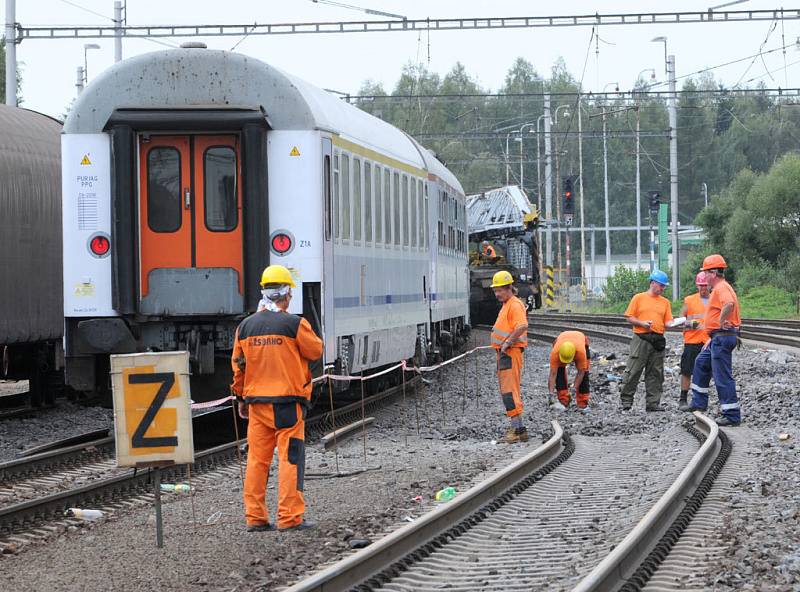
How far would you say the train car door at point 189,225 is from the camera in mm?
12727

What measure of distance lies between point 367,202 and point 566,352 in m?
2.99

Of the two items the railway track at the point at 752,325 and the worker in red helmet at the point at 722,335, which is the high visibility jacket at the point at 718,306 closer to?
the worker in red helmet at the point at 722,335

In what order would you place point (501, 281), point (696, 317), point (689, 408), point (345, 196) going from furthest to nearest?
point (696, 317) → point (689, 408) → point (345, 196) → point (501, 281)

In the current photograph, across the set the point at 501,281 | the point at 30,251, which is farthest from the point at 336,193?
the point at 30,251

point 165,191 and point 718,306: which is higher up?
point 165,191

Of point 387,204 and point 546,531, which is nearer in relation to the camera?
point 546,531

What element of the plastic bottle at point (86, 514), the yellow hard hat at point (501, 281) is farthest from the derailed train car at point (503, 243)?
the plastic bottle at point (86, 514)

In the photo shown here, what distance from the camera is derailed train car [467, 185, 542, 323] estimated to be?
36188 millimetres

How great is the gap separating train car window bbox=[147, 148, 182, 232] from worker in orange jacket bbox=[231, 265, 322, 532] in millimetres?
4604

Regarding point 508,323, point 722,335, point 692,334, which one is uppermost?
point 508,323

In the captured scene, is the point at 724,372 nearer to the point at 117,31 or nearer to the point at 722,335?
the point at 722,335

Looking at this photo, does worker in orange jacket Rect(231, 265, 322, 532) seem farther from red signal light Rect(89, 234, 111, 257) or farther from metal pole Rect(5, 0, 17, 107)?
metal pole Rect(5, 0, 17, 107)

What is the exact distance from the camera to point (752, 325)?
36.2m

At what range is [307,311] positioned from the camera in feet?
42.2
